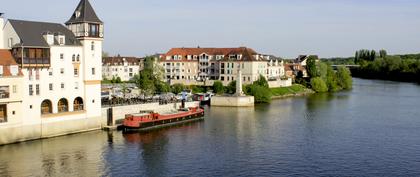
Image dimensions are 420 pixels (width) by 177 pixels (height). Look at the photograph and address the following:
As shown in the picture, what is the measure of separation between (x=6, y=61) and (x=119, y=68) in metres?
78.3

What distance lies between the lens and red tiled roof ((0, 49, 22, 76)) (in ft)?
143

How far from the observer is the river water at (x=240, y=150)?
36312 millimetres

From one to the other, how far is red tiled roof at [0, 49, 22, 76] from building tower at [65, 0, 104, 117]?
7.96m

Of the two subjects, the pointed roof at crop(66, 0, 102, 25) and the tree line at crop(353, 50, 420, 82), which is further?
the tree line at crop(353, 50, 420, 82)

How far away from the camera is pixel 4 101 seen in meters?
→ 43.0

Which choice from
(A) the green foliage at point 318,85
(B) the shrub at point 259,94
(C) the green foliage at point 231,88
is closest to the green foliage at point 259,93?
(B) the shrub at point 259,94

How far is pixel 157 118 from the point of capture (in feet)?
188

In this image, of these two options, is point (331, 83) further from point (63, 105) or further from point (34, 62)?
point (34, 62)

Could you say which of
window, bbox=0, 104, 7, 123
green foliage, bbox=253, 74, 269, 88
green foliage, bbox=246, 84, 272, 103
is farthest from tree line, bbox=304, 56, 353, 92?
window, bbox=0, 104, 7, 123

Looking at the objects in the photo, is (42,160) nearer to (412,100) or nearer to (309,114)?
(309,114)

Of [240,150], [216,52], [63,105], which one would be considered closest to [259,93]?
[216,52]

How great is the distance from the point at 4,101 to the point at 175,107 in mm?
28909

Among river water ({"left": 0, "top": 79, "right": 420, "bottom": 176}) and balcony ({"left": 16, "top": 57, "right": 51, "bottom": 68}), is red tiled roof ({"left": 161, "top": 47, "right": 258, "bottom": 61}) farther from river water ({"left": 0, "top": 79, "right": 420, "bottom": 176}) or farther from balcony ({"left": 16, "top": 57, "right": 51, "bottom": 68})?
balcony ({"left": 16, "top": 57, "right": 51, "bottom": 68})

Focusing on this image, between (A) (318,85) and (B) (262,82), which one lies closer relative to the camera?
(B) (262,82)
